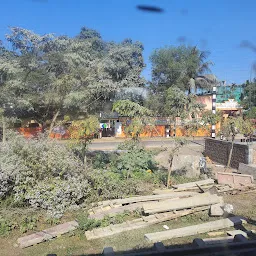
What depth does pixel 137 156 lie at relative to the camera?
1172 cm

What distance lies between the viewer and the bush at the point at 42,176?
304 inches

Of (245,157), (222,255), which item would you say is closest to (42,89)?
(245,157)

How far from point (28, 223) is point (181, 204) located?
3792mm

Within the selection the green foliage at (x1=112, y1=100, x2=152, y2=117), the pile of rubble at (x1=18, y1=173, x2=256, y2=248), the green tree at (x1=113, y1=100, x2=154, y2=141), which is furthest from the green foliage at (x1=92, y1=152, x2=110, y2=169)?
the pile of rubble at (x1=18, y1=173, x2=256, y2=248)

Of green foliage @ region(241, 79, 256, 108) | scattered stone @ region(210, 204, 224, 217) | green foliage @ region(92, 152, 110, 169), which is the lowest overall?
scattered stone @ region(210, 204, 224, 217)

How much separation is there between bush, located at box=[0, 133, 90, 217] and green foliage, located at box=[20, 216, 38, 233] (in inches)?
16.7

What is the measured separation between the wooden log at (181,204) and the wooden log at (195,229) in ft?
2.84

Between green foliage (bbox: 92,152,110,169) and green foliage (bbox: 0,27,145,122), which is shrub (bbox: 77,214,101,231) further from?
green foliage (bbox: 0,27,145,122)

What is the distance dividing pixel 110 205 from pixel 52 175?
184cm

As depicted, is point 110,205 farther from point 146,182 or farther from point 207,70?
point 207,70

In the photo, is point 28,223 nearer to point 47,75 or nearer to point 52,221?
point 52,221

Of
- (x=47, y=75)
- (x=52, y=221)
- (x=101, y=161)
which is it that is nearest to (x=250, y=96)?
(x=47, y=75)

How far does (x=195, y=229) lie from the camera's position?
653 centimetres

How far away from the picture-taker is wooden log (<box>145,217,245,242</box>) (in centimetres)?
615
